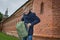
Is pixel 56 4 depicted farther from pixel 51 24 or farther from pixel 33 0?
pixel 33 0

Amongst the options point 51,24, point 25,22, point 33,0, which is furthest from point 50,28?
point 25,22

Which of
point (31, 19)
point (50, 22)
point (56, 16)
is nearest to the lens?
point (31, 19)

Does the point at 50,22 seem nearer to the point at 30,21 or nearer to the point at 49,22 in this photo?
the point at 49,22

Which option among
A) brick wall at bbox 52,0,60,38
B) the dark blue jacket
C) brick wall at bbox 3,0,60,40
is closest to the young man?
the dark blue jacket

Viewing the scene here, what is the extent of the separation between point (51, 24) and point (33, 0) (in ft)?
9.35

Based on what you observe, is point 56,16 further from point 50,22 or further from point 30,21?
point 30,21

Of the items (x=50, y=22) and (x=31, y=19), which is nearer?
(x=31, y=19)

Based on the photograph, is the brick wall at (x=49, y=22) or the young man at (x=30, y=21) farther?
the brick wall at (x=49, y=22)

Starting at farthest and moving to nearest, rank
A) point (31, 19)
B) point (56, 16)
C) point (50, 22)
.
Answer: point (50, 22), point (56, 16), point (31, 19)

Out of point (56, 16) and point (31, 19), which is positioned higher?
point (56, 16)

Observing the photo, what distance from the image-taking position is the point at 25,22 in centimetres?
590

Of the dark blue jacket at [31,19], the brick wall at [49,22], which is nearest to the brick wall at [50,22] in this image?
the brick wall at [49,22]

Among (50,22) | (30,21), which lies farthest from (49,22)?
(30,21)

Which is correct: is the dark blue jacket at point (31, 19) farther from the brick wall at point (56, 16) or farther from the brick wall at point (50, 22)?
the brick wall at point (56, 16)
